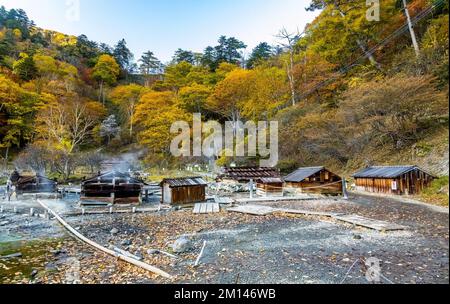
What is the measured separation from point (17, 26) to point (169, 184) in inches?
2414

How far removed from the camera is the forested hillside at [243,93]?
17531mm

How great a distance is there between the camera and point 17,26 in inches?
2168

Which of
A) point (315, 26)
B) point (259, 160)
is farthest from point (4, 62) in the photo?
point (315, 26)

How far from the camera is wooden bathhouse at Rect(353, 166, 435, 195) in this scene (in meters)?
13.8

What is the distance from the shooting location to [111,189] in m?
18.4

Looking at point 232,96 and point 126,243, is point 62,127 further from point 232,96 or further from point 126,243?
point 126,243

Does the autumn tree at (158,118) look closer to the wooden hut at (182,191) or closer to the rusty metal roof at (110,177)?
the rusty metal roof at (110,177)

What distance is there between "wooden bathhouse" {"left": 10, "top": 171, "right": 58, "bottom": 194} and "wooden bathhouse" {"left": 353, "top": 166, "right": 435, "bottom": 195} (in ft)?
82.1

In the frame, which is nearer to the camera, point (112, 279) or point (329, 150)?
point (112, 279)

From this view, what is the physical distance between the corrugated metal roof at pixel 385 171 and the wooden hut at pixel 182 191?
35.8 ft

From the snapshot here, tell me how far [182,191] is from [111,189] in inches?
202

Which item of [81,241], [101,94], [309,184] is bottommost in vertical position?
[81,241]

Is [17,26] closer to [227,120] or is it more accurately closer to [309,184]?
[227,120]

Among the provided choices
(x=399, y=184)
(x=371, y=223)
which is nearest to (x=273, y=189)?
(x=399, y=184)
